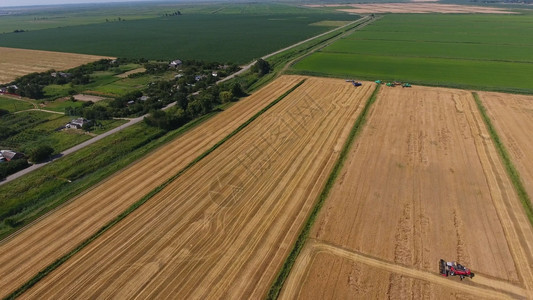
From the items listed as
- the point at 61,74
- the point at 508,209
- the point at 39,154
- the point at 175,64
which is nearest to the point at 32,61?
the point at 61,74

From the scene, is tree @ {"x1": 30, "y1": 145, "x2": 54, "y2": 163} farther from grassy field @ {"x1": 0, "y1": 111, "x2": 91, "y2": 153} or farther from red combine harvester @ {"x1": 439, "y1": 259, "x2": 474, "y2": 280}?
red combine harvester @ {"x1": 439, "y1": 259, "x2": 474, "y2": 280}

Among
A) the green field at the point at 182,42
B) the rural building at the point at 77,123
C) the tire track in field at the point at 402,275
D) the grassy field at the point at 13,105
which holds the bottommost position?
the tire track in field at the point at 402,275

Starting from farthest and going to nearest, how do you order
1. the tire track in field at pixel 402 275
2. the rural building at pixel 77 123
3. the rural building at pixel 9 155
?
the rural building at pixel 77 123, the rural building at pixel 9 155, the tire track in field at pixel 402 275

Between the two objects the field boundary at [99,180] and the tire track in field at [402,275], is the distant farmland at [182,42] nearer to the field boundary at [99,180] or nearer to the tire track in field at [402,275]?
the field boundary at [99,180]

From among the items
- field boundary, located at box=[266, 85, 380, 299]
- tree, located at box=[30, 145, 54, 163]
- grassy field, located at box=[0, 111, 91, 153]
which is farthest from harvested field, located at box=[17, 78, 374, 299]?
grassy field, located at box=[0, 111, 91, 153]

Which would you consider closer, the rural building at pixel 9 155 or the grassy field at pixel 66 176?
the grassy field at pixel 66 176

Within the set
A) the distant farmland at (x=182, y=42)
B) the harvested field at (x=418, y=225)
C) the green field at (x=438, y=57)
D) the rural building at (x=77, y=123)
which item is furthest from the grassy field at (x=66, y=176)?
the distant farmland at (x=182, y=42)

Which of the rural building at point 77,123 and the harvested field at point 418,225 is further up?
the rural building at point 77,123
